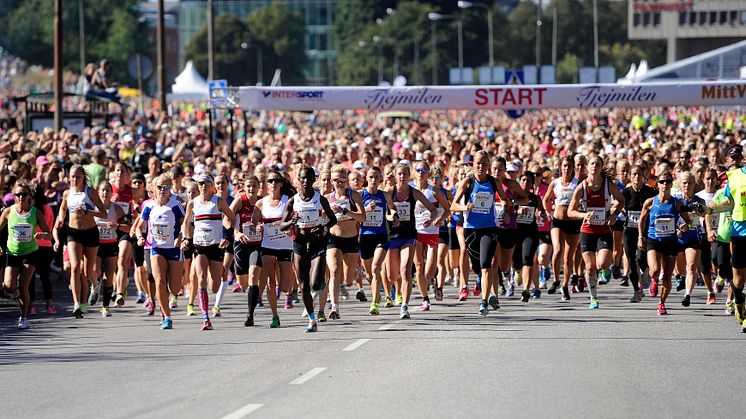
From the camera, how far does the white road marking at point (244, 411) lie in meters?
9.82

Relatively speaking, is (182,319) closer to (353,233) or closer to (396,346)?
(353,233)

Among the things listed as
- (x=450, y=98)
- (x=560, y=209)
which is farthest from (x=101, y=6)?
(x=560, y=209)

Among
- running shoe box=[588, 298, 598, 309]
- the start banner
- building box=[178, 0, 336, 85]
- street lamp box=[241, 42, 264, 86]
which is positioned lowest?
running shoe box=[588, 298, 598, 309]

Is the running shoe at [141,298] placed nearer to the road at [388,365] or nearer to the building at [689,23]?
the road at [388,365]

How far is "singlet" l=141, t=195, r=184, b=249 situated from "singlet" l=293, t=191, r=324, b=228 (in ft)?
4.87

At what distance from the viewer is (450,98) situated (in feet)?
88.2

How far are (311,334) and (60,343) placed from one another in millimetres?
2426

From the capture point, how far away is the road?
1025 centimetres

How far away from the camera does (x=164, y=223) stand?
1600 centimetres

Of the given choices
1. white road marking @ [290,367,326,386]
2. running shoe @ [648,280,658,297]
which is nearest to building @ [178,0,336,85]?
running shoe @ [648,280,658,297]

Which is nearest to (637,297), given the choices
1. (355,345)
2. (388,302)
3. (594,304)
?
(594,304)

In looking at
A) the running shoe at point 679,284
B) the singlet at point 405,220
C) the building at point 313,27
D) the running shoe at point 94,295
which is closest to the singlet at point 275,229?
the singlet at point 405,220

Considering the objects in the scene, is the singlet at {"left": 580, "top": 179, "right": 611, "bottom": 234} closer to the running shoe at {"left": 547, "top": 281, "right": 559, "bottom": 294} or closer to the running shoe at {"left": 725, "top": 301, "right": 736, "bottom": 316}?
the running shoe at {"left": 725, "top": 301, "right": 736, "bottom": 316}

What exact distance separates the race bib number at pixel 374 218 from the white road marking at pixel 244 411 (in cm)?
656
